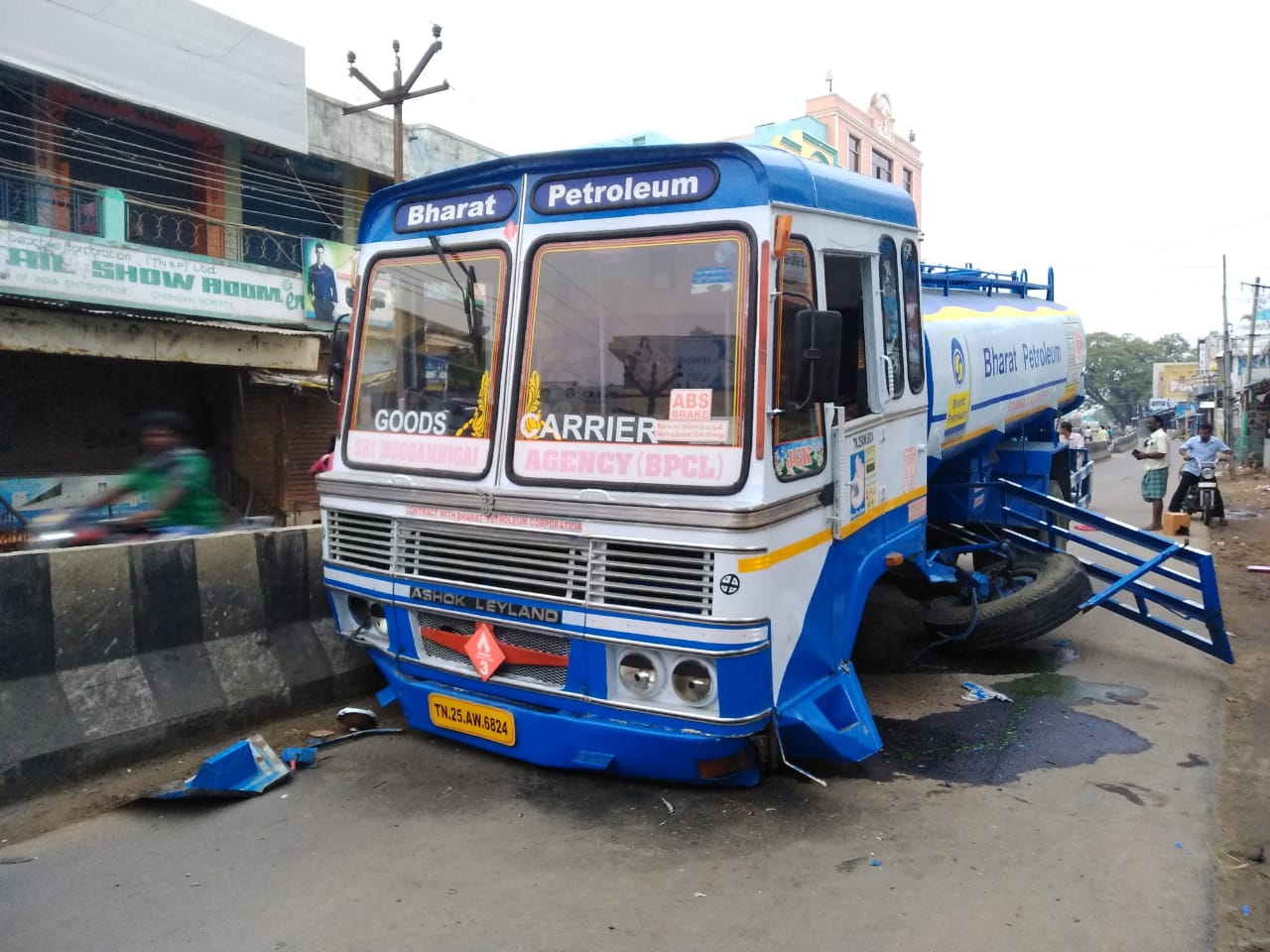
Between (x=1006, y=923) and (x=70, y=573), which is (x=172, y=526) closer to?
(x=70, y=573)

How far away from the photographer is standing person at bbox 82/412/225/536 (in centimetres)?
596

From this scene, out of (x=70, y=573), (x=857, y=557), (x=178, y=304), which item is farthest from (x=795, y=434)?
(x=178, y=304)

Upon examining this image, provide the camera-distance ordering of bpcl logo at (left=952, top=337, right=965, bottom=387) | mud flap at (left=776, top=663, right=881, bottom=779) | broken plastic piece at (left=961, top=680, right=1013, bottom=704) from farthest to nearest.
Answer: bpcl logo at (left=952, top=337, right=965, bottom=387)
broken plastic piece at (left=961, top=680, right=1013, bottom=704)
mud flap at (left=776, top=663, right=881, bottom=779)

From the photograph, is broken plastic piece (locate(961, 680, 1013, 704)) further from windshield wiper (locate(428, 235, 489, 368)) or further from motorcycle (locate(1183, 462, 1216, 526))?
motorcycle (locate(1183, 462, 1216, 526))

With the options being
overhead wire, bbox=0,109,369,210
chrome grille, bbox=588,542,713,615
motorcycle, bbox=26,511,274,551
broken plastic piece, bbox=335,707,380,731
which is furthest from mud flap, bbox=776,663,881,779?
overhead wire, bbox=0,109,369,210

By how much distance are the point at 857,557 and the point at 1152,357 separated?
3359 inches

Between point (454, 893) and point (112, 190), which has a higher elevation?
point (112, 190)

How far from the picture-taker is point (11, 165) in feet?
38.3

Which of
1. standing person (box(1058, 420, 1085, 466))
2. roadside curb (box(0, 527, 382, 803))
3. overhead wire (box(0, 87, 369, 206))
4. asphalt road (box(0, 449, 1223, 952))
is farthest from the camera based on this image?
standing person (box(1058, 420, 1085, 466))

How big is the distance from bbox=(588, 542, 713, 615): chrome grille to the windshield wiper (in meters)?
1.13

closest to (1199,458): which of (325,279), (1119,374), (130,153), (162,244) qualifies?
(325,279)

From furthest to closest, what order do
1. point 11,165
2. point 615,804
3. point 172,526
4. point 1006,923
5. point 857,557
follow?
point 11,165 < point 172,526 < point 857,557 < point 615,804 < point 1006,923

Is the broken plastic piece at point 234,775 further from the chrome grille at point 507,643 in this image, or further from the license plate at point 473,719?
the chrome grille at point 507,643

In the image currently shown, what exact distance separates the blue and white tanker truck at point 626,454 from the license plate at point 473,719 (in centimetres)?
1
